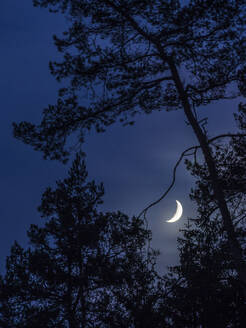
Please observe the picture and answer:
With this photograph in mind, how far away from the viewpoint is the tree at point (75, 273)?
15.5 metres

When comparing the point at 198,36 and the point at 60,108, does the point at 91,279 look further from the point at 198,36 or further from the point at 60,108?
the point at 198,36

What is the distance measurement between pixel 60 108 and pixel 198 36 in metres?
3.68

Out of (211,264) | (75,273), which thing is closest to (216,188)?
(211,264)

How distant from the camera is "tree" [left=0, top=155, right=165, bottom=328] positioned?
15547 mm

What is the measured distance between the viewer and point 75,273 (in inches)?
659

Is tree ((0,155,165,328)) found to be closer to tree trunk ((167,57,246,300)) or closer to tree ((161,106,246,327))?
tree ((161,106,246,327))

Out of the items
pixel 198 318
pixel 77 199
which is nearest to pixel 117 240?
pixel 77 199

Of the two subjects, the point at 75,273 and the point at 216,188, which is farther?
the point at 75,273

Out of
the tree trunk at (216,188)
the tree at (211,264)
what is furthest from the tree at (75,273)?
the tree trunk at (216,188)

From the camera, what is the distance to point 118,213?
17.8 metres

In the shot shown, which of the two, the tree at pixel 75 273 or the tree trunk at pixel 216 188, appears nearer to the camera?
the tree trunk at pixel 216 188

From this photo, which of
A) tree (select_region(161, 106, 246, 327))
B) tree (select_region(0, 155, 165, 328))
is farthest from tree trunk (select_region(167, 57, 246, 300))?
tree (select_region(0, 155, 165, 328))

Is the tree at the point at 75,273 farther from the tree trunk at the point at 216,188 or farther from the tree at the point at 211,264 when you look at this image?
the tree trunk at the point at 216,188

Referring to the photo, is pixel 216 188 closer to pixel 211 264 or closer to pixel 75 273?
Result: pixel 211 264
